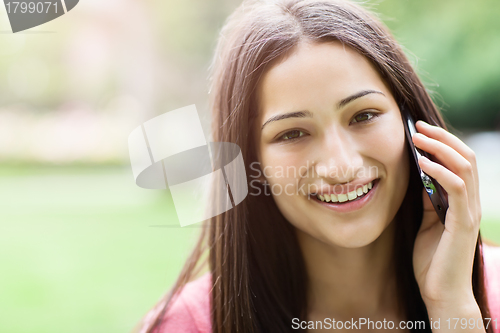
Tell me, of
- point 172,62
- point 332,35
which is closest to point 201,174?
point 332,35

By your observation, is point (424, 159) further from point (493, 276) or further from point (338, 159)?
point (493, 276)

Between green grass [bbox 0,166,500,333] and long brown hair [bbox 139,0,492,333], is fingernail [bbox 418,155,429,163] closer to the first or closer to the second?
long brown hair [bbox 139,0,492,333]

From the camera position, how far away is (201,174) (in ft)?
5.08

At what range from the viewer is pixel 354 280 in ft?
4.64

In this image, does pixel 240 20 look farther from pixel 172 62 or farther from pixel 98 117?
pixel 172 62

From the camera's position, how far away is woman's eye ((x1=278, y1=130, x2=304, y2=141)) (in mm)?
1174

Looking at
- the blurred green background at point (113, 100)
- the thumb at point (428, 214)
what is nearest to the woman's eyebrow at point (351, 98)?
the thumb at point (428, 214)

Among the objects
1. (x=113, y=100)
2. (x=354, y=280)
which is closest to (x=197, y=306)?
(x=354, y=280)

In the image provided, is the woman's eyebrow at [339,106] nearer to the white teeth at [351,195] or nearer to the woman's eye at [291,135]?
the woman's eye at [291,135]

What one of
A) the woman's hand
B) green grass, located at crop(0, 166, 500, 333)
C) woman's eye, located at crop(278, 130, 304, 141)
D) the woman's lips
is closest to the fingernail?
the woman's hand

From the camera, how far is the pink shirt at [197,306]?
135 centimetres

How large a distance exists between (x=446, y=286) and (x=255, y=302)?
1.96 feet

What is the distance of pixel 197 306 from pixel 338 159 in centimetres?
73

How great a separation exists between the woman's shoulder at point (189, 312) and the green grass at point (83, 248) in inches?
5.2
